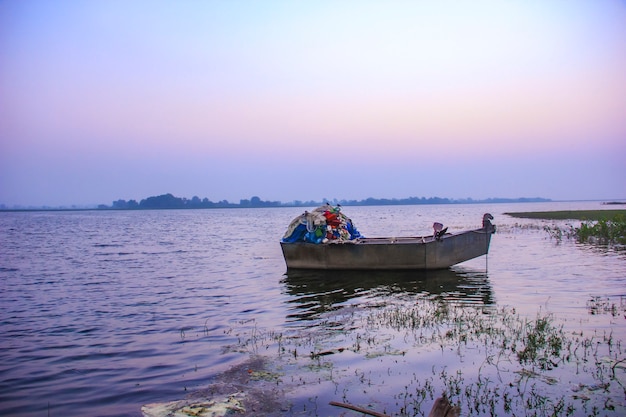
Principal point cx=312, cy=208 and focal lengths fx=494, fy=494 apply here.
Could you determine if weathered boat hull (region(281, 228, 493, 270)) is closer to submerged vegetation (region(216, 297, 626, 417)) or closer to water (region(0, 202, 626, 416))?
water (region(0, 202, 626, 416))

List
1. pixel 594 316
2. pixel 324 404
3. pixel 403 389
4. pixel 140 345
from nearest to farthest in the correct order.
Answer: pixel 324 404
pixel 403 389
pixel 140 345
pixel 594 316

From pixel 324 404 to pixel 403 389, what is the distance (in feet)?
4.06

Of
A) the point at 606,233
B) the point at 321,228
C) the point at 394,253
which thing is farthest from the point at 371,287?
the point at 606,233

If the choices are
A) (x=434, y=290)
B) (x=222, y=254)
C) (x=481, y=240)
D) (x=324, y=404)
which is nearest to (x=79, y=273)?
(x=222, y=254)

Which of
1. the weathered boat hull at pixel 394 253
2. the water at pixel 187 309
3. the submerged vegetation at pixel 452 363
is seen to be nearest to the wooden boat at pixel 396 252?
the weathered boat hull at pixel 394 253

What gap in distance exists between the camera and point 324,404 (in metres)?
6.62

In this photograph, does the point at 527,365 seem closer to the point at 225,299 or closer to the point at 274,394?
the point at 274,394

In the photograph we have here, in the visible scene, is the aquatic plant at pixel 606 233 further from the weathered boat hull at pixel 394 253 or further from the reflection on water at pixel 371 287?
the reflection on water at pixel 371 287

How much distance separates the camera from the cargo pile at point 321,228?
19766mm

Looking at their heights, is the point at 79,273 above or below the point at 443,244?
below

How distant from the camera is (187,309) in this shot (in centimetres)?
1439

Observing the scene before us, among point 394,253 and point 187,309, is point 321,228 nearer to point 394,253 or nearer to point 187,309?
point 394,253

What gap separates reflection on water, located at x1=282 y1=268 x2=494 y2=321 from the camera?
46.9 ft

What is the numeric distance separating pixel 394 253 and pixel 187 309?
8.07 meters
